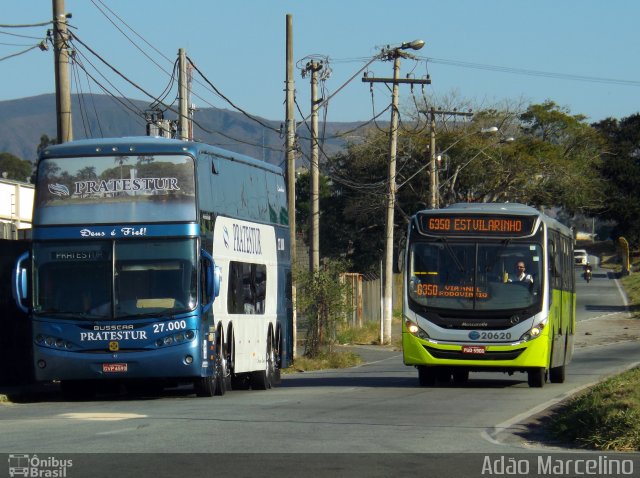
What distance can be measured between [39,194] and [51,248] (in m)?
0.87

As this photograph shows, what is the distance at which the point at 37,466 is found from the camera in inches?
402

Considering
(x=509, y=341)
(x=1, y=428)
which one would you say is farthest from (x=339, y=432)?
(x=509, y=341)

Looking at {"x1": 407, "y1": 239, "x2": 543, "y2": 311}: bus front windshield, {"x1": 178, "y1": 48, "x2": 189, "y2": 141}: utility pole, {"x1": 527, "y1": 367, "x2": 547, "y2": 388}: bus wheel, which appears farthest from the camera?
{"x1": 178, "y1": 48, "x2": 189, "y2": 141}: utility pole

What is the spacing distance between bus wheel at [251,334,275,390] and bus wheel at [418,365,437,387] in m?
2.77

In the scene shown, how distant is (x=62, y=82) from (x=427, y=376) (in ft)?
28.1

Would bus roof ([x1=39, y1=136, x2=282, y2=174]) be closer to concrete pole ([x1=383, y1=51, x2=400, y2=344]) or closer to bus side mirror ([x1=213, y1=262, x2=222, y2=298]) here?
bus side mirror ([x1=213, y1=262, x2=222, y2=298])

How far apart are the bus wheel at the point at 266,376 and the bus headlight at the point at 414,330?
9.61 ft

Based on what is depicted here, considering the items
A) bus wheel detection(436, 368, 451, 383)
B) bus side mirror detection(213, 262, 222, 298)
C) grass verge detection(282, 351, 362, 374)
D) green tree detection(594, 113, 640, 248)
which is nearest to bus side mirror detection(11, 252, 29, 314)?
bus side mirror detection(213, 262, 222, 298)

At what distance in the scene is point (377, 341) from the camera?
4416 centimetres

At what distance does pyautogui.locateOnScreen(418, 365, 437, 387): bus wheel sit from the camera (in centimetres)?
2269

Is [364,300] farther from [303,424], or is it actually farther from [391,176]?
[303,424]

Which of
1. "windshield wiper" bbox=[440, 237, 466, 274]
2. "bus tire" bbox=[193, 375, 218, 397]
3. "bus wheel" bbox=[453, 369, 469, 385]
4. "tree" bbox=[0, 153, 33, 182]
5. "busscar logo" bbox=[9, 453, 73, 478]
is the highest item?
"tree" bbox=[0, 153, 33, 182]

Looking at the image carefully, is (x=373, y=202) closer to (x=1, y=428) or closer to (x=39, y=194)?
(x=39, y=194)

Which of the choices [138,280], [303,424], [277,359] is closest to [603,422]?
[303,424]
